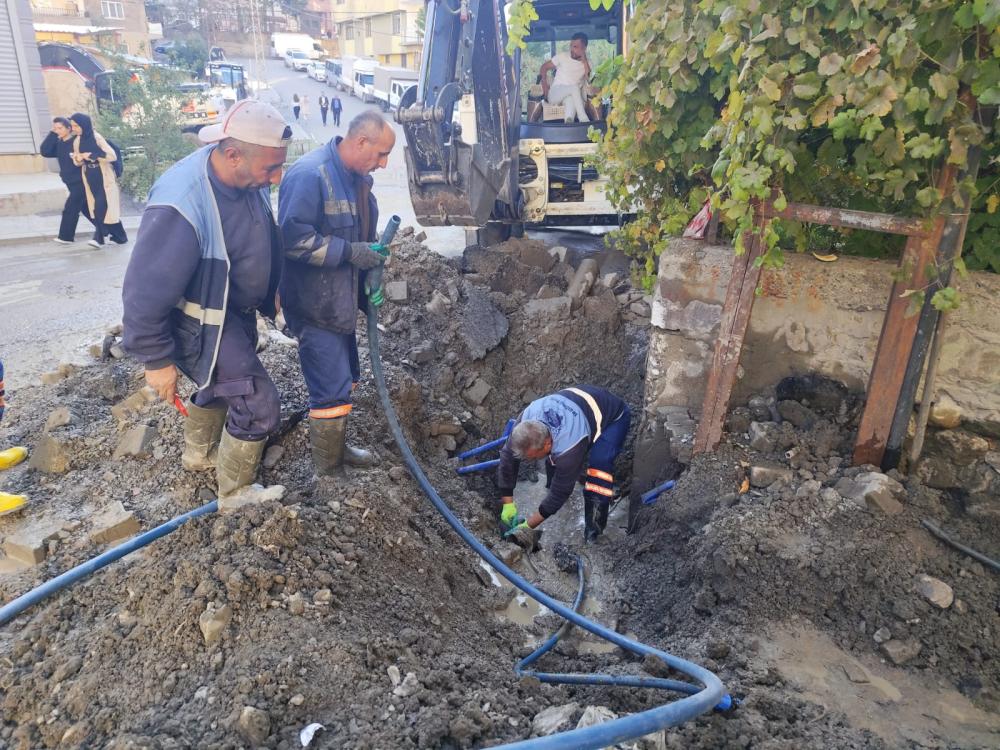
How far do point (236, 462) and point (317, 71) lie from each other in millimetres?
38965

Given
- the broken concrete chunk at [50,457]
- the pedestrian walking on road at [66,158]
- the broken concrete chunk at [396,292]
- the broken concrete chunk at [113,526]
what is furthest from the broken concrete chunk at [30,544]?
the pedestrian walking on road at [66,158]

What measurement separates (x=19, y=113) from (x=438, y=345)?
1277 centimetres

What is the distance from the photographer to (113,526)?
3.38 metres

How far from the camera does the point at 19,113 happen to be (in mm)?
13844

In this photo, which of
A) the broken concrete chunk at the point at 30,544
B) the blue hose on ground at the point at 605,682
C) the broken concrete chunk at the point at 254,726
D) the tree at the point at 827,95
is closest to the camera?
the blue hose on ground at the point at 605,682

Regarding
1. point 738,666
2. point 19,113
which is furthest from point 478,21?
point 19,113

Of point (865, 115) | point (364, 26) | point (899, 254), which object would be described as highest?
point (364, 26)

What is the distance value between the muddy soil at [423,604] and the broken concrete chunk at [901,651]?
17 mm

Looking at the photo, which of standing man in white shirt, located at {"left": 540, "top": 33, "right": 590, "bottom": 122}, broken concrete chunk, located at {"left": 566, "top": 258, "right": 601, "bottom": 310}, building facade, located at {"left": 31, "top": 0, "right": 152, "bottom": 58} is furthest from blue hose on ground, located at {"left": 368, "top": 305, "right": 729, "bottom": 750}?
building facade, located at {"left": 31, "top": 0, "right": 152, "bottom": 58}

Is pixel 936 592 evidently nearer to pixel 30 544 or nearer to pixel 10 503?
pixel 30 544

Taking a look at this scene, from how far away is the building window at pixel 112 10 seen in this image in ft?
116

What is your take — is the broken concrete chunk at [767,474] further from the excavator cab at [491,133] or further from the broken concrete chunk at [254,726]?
the excavator cab at [491,133]

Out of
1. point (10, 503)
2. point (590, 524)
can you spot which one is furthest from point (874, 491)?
point (10, 503)

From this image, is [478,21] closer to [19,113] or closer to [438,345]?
[438,345]
